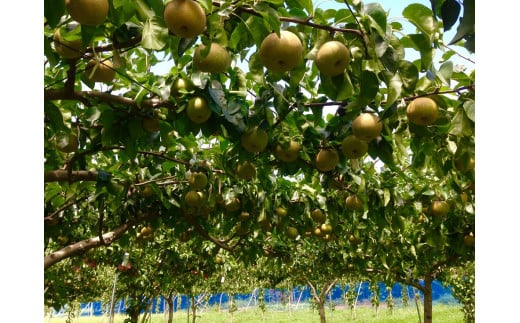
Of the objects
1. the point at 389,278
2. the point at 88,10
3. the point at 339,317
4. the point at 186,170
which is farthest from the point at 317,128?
the point at 339,317

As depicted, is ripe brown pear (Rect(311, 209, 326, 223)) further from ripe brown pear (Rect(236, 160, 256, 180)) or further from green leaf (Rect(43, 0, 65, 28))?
green leaf (Rect(43, 0, 65, 28))

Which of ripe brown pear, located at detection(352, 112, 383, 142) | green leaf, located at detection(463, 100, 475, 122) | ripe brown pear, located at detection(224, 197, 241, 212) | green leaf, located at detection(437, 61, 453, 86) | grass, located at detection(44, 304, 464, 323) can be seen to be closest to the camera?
green leaf, located at detection(437, 61, 453, 86)

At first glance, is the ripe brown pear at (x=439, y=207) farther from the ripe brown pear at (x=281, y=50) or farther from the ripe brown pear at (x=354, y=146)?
the ripe brown pear at (x=281, y=50)

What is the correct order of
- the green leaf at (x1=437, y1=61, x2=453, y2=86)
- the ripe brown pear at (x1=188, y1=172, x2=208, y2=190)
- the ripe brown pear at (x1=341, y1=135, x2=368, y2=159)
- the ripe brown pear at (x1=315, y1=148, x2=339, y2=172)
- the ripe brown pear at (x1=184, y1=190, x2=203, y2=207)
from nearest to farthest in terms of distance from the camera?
the green leaf at (x1=437, y1=61, x2=453, y2=86) < the ripe brown pear at (x1=341, y1=135, x2=368, y2=159) < the ripe brown pear at (x1=315, y1=148, x2=339, y2=172) < the ripe brown pear at (x1=188, y1=172, x2=208, y2=190) < the ripe brown pear at (x1=184, y1=190, x2=203, y2=207)

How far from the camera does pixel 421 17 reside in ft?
5.00

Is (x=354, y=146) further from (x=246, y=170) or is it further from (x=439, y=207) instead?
(x=439, y=207)

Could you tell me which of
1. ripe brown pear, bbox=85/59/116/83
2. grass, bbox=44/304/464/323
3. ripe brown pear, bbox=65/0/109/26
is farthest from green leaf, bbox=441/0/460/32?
grass, bbox=44/304/464/323

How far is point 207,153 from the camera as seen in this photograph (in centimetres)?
351

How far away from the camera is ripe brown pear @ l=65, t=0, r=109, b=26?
1163mm

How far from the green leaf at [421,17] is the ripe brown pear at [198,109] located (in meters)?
0.98

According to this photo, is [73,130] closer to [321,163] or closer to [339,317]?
[321,163]

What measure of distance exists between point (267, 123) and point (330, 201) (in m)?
2.19

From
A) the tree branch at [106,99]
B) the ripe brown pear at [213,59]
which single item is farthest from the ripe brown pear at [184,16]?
the tree branch at [106,99]

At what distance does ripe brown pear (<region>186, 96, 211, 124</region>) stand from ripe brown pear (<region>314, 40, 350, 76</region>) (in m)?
0.72
